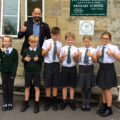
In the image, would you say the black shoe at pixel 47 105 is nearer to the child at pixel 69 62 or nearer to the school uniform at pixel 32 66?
the child at pixel 69 62

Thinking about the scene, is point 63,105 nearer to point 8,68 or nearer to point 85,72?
point 85,72

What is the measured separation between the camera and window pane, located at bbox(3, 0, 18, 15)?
5959 mm

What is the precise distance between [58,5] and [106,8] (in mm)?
1178

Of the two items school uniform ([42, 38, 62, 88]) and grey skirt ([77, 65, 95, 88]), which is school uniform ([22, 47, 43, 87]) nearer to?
school uniform ([42, 38, 62, 88])

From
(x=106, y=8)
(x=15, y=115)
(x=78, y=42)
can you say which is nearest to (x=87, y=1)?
(x=106, y=8)

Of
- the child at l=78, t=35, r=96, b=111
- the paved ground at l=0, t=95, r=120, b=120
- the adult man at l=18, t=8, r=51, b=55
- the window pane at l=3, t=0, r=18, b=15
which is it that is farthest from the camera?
the window pane at l=3, t=0, r=18, b=15

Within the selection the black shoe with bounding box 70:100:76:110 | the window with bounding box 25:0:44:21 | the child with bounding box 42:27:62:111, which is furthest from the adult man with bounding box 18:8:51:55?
the black shoe with bounding box 70:100:76:110

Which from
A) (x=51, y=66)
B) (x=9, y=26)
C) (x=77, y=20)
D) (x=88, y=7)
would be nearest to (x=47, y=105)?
(x=51, y=66)

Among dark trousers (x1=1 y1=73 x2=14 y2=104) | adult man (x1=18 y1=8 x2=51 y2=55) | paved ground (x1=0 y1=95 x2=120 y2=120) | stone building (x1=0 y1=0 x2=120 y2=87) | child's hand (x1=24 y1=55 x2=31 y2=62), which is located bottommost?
paved ground (x1=0 y1=95 x2=120 y2=120)

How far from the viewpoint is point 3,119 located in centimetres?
403

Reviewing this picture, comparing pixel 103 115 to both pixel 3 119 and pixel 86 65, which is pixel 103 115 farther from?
pixel 3 119

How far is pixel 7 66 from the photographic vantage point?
433 centimetres

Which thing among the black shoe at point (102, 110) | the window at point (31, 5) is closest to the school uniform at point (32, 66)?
the black shoe at point (102, 110)

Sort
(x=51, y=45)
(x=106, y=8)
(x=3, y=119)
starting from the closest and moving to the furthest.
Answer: (x=3, y=119)
(x=51, y=45)
(x=106, y=8)
